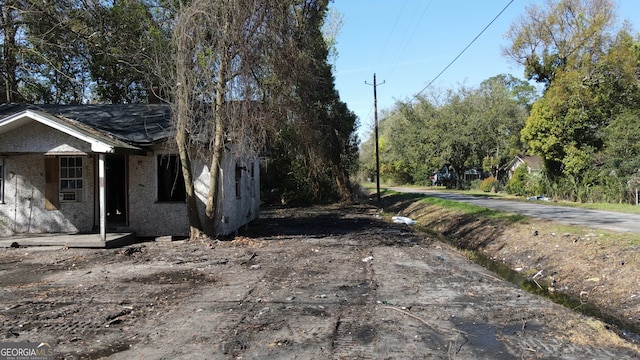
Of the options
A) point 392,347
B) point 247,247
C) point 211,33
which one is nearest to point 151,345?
point 392,347

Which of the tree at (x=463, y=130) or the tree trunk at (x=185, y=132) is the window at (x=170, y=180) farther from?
the tree at (x=463, y=130)

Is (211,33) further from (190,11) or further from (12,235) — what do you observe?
(12,235)

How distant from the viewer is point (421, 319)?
6.16 m

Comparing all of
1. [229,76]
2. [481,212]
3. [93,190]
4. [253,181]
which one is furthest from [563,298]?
[253,181]

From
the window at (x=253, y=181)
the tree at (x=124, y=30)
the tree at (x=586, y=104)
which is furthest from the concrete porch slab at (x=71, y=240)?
the tree at (x=586, y=104)

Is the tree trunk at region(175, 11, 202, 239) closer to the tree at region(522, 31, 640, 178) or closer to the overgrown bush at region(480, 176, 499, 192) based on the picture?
the tree at region(522, 31, 640, 178)

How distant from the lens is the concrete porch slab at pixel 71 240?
11766 mm

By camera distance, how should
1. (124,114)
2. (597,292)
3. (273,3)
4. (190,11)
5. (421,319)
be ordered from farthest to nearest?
(124,114)
(273,3)
(190,11)
(597,292)
(421,319)

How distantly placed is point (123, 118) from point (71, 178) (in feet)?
8.91

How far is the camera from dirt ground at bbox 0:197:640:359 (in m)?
5.13

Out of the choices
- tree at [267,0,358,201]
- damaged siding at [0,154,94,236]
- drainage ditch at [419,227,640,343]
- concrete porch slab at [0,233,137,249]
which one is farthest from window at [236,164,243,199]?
drainage ditch at [419,227,640,343]

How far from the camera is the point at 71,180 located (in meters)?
13.8

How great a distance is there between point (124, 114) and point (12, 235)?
5.20 meters

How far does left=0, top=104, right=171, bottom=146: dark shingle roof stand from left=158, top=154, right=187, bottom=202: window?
863 millimetres
